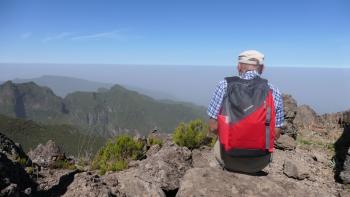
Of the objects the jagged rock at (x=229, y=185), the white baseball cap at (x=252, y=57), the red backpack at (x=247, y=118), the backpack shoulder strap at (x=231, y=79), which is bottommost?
the jagged rock at (x=229, y=185)

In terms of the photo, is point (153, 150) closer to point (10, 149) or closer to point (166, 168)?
point (166, 168)

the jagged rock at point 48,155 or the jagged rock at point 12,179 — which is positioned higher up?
the jagged rock at point 12,179

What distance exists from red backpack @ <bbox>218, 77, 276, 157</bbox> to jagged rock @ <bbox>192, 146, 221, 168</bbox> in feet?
12.0

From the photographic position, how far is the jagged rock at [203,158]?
358 inches

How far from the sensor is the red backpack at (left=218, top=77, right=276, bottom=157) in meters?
5.05

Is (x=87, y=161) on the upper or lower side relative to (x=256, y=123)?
lower

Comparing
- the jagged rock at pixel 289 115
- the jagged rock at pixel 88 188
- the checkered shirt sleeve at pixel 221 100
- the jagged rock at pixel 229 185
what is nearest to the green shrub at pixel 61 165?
the jagged rock at pixel 88 188

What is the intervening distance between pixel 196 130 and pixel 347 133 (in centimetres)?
489

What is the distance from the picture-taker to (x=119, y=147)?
33.3 feet

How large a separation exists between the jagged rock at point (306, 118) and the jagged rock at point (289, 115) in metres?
1.60

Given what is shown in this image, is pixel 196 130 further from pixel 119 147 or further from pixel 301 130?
pixel 301 130

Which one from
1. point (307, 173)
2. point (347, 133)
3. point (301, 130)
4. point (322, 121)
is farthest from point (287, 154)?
point (322, 121)

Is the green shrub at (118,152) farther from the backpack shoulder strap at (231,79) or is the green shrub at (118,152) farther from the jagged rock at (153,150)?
the backpack shoulder strap at (231,79)

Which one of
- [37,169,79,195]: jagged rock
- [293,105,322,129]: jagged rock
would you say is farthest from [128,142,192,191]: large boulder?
[293,105,322,129]: jagged rock
